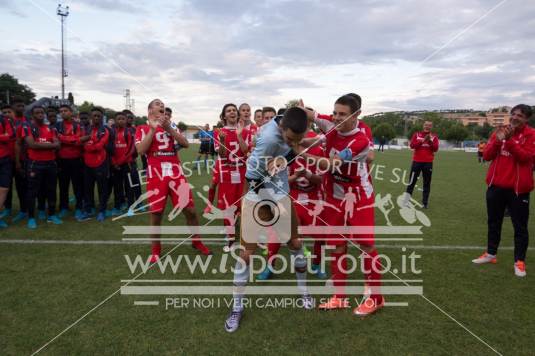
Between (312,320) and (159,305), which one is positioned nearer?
(312,320)

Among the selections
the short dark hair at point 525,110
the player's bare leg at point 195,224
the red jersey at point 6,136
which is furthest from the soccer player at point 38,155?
the short dark hair at point 525,110

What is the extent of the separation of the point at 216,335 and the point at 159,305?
1002mm

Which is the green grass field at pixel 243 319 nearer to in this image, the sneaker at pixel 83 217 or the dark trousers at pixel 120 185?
the sneaker at pixel 83 217

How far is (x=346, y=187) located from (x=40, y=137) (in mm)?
6650

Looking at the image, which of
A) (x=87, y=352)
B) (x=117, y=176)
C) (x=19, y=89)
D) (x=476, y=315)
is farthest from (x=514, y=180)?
(x=19, y=89)

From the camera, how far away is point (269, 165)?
355 cm

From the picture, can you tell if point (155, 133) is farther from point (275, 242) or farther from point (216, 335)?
point (216, 335)

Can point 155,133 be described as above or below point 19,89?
below

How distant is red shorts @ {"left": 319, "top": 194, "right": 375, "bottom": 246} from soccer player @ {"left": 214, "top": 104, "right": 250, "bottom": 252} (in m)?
2.56

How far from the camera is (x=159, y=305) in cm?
411

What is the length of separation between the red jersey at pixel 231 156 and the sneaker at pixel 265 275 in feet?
6.66

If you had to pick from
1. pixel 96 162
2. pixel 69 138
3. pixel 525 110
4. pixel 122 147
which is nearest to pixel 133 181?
pixel 122 147

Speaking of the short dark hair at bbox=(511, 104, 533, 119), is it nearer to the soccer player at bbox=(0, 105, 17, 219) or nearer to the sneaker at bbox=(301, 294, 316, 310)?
the sneaker at bbox=(301, 294, 316, 310)

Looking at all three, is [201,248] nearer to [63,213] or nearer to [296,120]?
[296,120]
